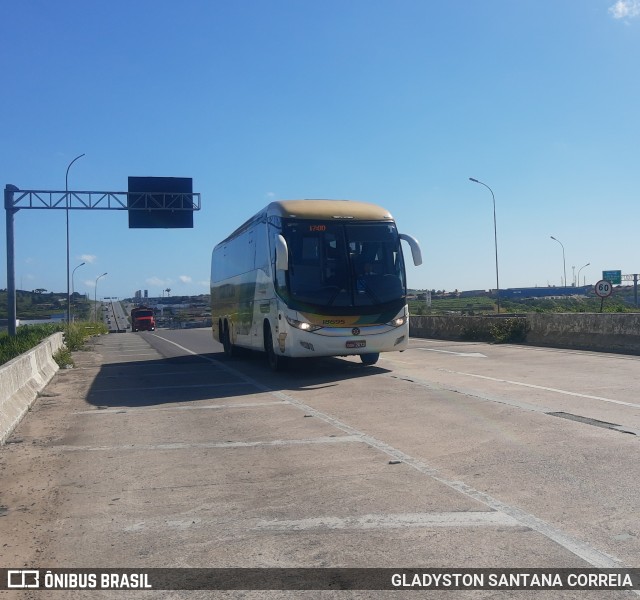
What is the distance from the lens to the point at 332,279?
1523 centimetres

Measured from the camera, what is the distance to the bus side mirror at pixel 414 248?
52.4 feet

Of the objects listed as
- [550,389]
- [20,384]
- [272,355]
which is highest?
[272,355]

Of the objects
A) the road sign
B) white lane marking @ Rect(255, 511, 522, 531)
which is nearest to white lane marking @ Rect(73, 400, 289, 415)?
white lane marking @ Rect(255, 511, 522, 531)

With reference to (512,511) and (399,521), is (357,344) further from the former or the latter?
(399,521)

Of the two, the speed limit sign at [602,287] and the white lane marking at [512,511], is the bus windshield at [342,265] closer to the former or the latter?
the white lane marking at [512,511]

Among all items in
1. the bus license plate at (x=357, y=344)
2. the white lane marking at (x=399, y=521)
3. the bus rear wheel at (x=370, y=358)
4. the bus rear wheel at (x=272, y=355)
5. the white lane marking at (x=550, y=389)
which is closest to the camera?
the white lane marking at (x=399, y=521)

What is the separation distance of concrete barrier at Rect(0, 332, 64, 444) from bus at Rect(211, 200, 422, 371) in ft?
16.2

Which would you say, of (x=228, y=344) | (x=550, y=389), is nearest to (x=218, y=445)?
(x=550, y=389)

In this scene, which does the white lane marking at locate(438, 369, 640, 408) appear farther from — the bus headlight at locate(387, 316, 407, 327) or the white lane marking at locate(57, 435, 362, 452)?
the white lane marking at locate(57, 435, 362, 452)

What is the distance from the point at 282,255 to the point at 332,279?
120 centimetres

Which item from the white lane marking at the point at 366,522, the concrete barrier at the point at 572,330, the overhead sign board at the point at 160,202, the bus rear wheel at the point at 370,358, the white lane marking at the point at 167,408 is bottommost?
the white lane marking at the point at 366,522

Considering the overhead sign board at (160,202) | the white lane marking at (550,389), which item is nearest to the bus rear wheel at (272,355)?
the white lane marking at (550,389)

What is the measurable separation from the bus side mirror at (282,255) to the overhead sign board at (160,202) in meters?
22.2

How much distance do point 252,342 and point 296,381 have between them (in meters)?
3.47
